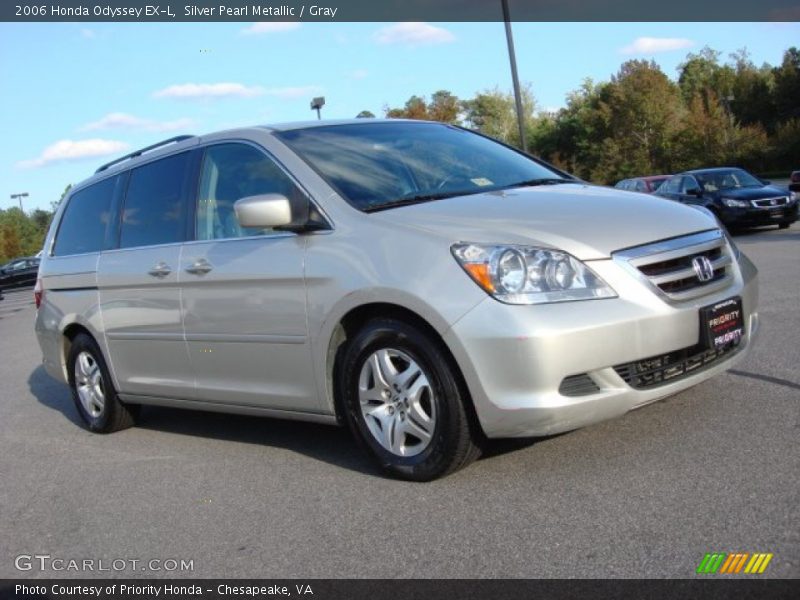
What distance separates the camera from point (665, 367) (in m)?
3.83

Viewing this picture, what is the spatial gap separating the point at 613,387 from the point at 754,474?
2.18 ft

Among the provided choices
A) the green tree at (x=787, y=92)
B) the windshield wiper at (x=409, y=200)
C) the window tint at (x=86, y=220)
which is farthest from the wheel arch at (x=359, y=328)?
the green tree at (x=787, y=92)

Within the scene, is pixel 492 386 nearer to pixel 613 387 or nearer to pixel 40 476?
pixel 613 387

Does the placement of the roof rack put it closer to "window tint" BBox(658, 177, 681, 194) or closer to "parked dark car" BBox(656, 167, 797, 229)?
"parked dark car" BBox(656, 167, 797, 229)

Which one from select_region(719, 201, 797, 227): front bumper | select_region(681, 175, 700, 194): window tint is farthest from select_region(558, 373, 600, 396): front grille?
select_region(681, 175, 700, 194): window tint

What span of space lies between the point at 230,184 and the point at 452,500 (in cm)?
230

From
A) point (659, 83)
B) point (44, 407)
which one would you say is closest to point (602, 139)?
point (659, 83)

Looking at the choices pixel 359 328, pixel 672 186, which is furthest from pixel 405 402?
pixel 672 186

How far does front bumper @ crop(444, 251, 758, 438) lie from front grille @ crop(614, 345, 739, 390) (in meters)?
0.03

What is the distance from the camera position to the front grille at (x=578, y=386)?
11.9 ft

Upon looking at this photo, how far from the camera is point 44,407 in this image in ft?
25.0

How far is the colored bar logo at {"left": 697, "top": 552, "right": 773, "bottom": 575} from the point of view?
110 inches

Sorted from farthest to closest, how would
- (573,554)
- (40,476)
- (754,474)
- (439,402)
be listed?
(40,476) → (439,402) → (754,474) → (573,554)

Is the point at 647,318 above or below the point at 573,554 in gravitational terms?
above
